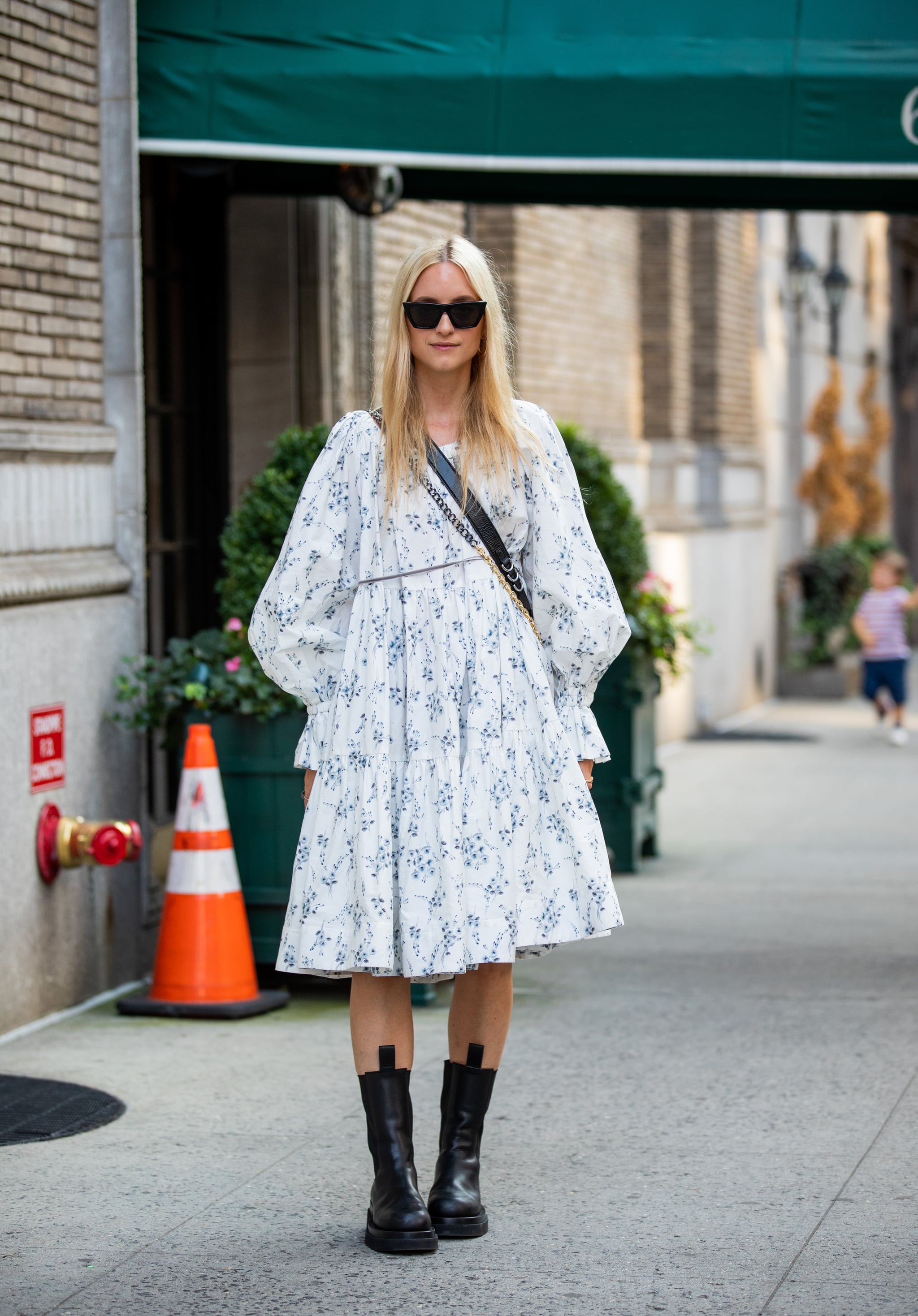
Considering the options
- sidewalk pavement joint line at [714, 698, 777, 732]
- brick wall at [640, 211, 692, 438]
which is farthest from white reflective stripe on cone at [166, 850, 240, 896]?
brick wall at [640, 211, 692, 438]

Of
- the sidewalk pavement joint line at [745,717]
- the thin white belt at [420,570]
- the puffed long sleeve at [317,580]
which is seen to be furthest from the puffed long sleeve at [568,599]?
the sidewalk pavement joint line at [745,717]

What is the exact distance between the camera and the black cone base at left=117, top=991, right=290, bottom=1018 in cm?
609

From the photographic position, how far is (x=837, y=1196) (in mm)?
4371

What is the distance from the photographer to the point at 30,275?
6.26 meters

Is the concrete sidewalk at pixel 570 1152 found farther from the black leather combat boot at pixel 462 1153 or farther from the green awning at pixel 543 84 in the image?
the green awning at pixel 543 84

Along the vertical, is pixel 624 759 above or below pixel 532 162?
below

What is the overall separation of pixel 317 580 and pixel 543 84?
3.26 meters

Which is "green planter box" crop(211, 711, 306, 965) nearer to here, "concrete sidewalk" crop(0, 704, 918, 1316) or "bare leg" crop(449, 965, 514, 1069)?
"concrete sidewalk" crop(0, 704, 918, 1316)

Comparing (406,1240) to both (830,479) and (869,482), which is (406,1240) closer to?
(830,479)

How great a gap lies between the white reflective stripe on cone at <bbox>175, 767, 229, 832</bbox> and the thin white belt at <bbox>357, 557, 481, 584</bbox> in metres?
2.11

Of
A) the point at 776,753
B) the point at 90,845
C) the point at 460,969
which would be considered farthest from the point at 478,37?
the point at 776,753

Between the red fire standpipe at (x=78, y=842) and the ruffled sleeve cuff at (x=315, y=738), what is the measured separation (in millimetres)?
2102

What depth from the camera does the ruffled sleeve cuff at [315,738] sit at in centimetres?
411

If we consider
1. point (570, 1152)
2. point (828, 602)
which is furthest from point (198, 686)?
point (828, 602)
